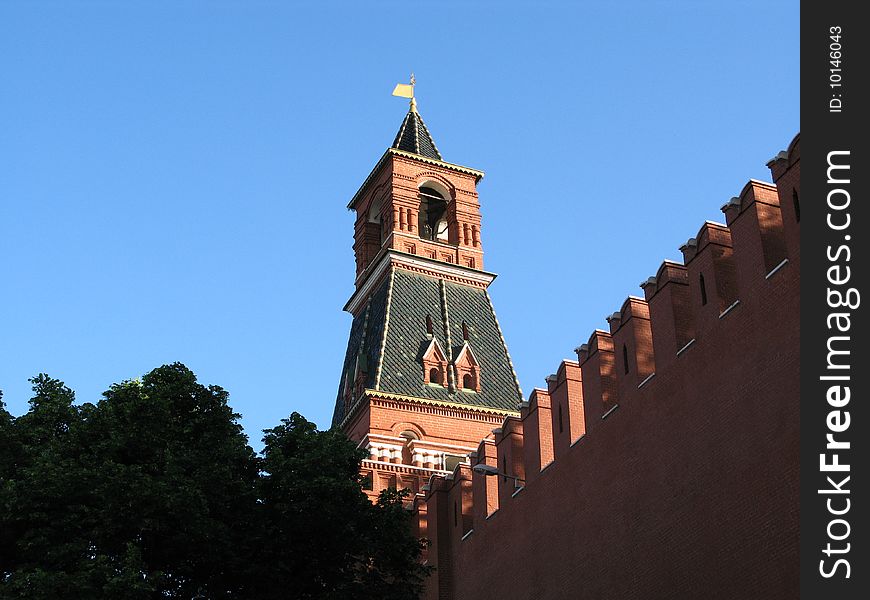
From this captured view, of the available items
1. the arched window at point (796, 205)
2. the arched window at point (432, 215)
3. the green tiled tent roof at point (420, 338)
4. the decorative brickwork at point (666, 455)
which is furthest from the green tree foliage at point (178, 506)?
the arched window at point (432, 215)

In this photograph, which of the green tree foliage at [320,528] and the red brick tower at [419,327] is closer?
the green tree foliage at [320,528]

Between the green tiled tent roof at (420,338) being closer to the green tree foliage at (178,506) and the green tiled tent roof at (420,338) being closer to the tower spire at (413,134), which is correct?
the tower spire at (413,134)

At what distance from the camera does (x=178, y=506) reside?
62.5ft

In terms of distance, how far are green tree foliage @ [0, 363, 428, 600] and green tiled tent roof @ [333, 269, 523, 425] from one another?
1994 centimetres

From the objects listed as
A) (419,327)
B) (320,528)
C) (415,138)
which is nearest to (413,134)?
(415,138)

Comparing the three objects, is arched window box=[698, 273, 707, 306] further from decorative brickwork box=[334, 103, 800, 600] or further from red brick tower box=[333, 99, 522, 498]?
red brick tower box=[333, 99, 522, 498]

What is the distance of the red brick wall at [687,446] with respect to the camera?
16578 millimetres

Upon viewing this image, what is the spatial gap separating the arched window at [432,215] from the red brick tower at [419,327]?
0.14 ft

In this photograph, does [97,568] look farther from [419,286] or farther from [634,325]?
[419,286]

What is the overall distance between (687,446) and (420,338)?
26334 millimetres

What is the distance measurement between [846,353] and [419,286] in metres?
34.4

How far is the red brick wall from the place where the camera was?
54.4 ft

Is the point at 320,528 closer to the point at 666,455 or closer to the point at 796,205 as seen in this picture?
the point at 666,455

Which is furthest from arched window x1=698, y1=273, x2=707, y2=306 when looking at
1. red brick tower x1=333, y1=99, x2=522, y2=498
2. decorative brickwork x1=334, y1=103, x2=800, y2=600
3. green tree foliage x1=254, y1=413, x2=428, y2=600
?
red brick tower x1=333, y1=99, x2=522, y2=498
